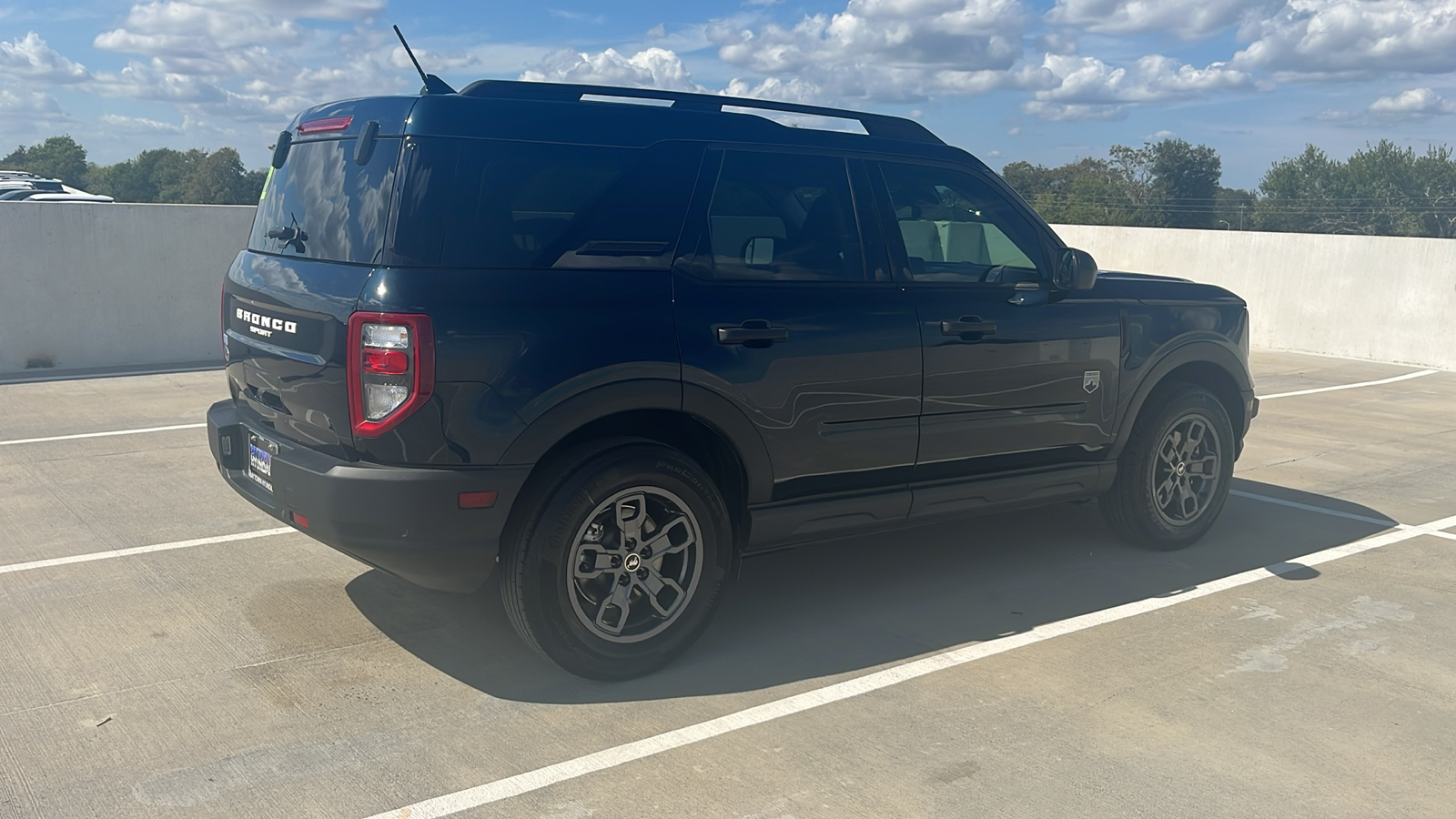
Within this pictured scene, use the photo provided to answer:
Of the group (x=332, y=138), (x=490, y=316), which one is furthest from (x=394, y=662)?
(x=332, y=138)

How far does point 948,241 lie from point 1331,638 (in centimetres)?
229

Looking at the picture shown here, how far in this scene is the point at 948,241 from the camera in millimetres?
5223

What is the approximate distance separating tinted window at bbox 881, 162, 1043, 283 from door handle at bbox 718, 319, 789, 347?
820 millimetres

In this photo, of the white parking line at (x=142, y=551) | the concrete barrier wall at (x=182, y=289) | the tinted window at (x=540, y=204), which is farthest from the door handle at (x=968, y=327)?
the concrete barrier wall at (x=182, y=289)

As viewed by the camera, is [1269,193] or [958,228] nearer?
[958,228]

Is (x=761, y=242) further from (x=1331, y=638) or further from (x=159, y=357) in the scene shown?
(x=159, y=357)

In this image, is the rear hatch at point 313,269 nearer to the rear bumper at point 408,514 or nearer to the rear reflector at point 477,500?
the rear bumper at point 408,514

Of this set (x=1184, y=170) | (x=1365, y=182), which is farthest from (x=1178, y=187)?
(x=1365, y=182)

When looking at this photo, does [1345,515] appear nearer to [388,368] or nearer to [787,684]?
[787,684]

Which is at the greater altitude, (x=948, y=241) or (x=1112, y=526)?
(x=948, y=241)

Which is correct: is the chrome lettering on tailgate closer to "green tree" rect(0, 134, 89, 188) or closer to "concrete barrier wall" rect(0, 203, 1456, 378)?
"concrete barrier wall" rect(0, 203, 1456, 378)

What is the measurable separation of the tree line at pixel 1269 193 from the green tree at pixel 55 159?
5090 cm

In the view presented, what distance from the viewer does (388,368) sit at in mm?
3693

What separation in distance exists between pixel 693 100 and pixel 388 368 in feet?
5.69
